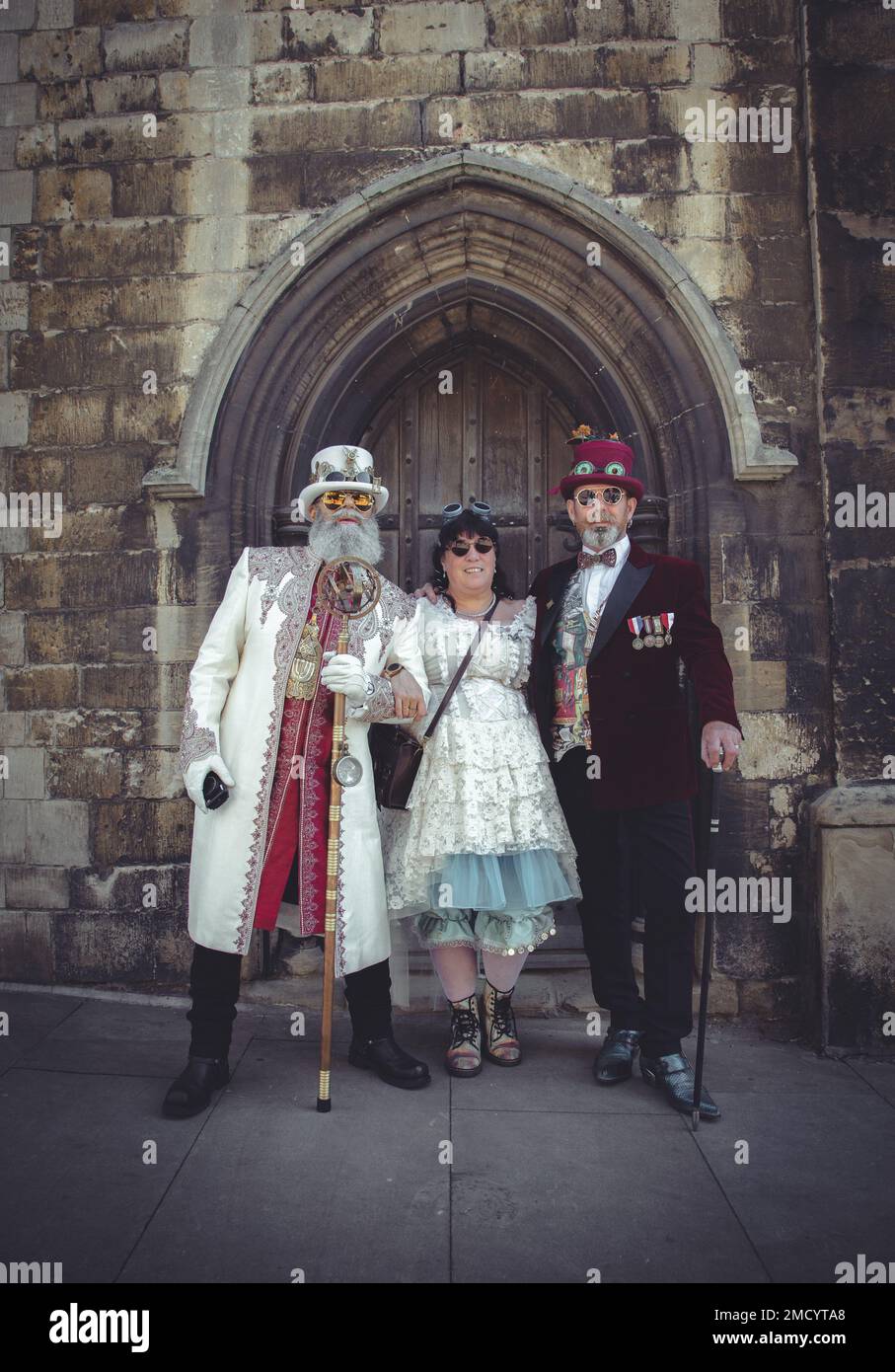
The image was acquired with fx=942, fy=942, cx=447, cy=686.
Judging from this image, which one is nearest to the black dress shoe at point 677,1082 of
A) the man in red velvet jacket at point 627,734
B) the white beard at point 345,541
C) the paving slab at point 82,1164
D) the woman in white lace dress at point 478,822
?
the man in red velvet jacket at point 627,734

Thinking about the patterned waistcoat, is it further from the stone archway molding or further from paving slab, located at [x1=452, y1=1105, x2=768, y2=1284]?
paving slab, located at [x1=452, y1=1105, x2=768, y2=1284]

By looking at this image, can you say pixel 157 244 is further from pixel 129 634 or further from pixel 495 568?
pixel 495 568

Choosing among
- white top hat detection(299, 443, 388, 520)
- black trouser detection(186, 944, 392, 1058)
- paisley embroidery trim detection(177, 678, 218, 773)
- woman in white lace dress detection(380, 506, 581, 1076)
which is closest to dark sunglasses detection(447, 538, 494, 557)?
woman in white lace dress detection(380, 506, 581, 1076)

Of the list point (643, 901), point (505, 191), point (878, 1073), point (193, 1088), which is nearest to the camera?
point (193, 1088)

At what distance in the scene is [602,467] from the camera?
327 centimetres

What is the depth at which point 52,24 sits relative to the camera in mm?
4172

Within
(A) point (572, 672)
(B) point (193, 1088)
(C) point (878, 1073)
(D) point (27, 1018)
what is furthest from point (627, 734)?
(D) point (27, 1018)

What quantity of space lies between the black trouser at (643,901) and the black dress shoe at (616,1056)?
0.12 ft

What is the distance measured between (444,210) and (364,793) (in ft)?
8.48

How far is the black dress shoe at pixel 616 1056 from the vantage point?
3176 millimetres

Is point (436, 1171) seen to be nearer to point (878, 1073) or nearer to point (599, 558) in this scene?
point (878, 1073)

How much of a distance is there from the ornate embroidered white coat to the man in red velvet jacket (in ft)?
1.88

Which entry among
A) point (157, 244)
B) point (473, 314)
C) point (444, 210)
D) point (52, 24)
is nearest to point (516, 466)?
point (473, 314)

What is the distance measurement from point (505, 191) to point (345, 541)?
196 centimetres
